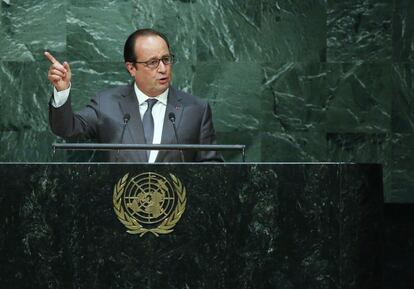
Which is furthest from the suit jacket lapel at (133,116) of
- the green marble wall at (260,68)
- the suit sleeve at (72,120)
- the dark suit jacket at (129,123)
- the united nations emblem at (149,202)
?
the united nations emblem at (149,202)

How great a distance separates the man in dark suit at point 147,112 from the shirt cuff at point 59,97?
0.13 metres

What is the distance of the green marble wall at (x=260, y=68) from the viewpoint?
591cm

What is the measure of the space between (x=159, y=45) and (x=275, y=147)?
1.30 meters

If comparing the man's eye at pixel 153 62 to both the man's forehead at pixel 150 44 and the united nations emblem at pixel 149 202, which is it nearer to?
the man's forehead at pixel 150 44

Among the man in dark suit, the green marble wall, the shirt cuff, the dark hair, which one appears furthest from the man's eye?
the green marble wall

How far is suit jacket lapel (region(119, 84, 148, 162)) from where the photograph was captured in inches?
187

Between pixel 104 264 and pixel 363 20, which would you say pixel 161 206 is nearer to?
pixel 104 264

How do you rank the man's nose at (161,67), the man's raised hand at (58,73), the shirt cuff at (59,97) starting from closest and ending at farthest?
the man's raised hand at (58,73)
the shirt cuff at (59,97)
the man's nose at (161,67)

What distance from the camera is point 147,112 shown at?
4.92 m

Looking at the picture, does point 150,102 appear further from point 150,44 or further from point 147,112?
point 150,44

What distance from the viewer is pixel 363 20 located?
5914 millimetres

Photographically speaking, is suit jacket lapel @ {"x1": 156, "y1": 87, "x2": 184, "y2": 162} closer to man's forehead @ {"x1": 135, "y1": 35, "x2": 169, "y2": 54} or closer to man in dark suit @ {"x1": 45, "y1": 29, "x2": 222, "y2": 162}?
man in dark suit @ {"x1": 45, "y1": 29, "x2": 222, "y2": 162}

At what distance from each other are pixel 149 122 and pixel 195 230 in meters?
1.42

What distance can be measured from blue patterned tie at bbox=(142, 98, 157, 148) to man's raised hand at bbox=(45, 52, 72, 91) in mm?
534
